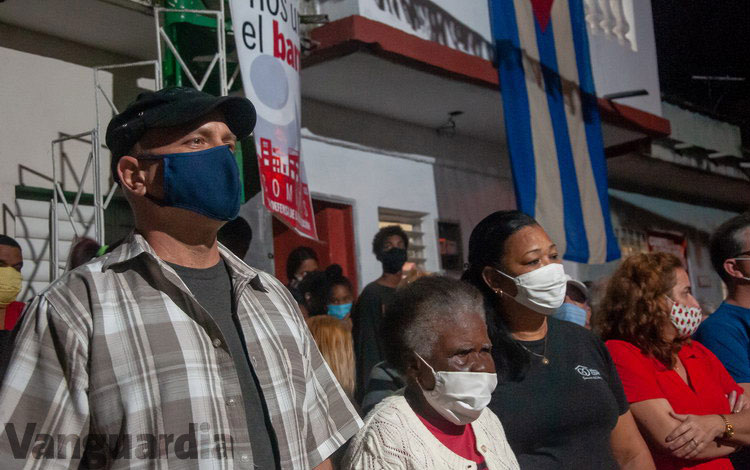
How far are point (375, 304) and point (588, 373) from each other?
2629 millimetres

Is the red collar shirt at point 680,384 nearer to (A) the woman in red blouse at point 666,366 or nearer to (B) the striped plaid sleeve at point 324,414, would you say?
(A) the woman in red blouse at point 666,366

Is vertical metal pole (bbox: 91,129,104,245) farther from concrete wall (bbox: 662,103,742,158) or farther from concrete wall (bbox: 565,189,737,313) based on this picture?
concrete wall (bbox: 662,103,742,158)

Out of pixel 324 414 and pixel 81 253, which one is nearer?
pixel 324 414

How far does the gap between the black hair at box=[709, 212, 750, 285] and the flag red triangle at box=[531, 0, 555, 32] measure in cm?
447

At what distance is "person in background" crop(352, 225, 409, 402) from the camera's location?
5.47 m

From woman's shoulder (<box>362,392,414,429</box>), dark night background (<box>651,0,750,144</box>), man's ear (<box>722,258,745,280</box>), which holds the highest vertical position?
dark night background (<box>651,0,750,144</box>)

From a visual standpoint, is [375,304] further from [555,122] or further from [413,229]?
[413,229]

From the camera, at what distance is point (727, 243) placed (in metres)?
4.77

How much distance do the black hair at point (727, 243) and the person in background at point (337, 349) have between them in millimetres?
2180

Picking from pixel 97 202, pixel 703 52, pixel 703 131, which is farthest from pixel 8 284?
pixel 703 52

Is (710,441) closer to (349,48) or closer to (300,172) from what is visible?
(300,172)

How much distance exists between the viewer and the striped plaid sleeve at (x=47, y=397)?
6.43 feet

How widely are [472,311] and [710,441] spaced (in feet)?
5.06

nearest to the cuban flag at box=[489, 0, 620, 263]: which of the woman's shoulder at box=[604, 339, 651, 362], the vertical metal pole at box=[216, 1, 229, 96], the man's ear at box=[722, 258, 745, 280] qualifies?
the vertical metal pole at box=[216, 1, 229, 96]
